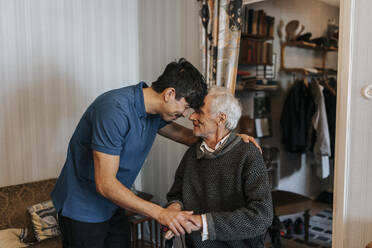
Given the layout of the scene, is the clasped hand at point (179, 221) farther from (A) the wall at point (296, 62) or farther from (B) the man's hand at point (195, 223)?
(A) the wall at point (296, 62)

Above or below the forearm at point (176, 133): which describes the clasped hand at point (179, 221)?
below

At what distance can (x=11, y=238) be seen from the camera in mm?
2340

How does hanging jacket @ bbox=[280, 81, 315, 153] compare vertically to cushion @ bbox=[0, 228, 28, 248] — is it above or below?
above

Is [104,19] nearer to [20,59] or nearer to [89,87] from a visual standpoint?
[89,87]

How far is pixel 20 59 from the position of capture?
2652mm

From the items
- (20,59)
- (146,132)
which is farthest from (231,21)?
(20,59)

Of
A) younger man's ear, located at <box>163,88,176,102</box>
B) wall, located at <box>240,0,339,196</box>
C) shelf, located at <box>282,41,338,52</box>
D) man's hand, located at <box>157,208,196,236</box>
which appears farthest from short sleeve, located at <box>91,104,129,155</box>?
shelf, located at <box>282,41,338,52</box>

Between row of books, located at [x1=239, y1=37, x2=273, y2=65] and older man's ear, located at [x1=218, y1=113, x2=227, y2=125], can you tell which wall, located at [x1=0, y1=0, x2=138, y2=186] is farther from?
older man's ear, located at [x1=218, y1=113, x2=227, y2=125]

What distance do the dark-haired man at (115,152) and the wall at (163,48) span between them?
3.87ft

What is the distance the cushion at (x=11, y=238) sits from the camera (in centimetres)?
228

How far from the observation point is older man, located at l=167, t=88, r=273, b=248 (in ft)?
5.15

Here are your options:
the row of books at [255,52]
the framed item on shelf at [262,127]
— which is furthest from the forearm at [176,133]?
the framed item on shelf at [262,127]

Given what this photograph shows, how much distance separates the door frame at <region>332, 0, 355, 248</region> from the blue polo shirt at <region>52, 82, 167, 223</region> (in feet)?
3.34

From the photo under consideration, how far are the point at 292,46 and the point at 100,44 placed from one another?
239 cm
